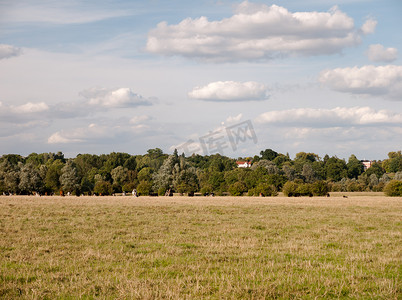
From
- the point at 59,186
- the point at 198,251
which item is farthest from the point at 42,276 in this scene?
the point at 59,186

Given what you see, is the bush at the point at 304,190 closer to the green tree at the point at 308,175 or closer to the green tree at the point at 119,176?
the green tree at the point at 308,175

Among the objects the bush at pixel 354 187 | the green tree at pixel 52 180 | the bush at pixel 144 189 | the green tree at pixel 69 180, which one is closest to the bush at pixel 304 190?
the bush at pixel 144 189

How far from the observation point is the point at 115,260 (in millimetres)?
14961

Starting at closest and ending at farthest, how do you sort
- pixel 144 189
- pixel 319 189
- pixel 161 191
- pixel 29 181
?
1. pixel 319 189
2. pixel 161 191
3. pixel 144 189
4. pixel 29 181

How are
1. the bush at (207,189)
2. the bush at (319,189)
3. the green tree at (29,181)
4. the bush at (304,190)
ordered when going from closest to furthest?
the bush at (304,190)
the bush at (319,189)
the bush at (207,189)
the green tree at (29,181)

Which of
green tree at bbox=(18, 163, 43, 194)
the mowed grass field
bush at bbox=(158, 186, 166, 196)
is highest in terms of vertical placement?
green tree at bbox=(18, 163, 43, 194)

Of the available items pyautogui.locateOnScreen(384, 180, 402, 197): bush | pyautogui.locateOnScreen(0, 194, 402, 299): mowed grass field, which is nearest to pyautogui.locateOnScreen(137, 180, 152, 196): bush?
pyautogui.locateOnScreen(384, 180, 402, 197): bush

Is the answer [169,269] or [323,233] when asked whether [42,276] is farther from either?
[323,233]

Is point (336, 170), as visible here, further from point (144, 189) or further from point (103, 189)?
point (103, 189)

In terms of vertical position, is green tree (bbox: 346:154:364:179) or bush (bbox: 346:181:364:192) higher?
green tree (bbox: 346:154:364:179)

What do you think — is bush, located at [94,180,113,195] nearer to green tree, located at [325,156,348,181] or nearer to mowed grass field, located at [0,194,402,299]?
mowed grass field, located at [0,194,402,299]

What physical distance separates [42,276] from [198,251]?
6.16 m

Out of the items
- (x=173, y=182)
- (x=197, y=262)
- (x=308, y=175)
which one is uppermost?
(x=308, y=175)

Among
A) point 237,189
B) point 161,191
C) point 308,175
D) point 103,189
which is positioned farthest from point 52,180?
point 308,175
